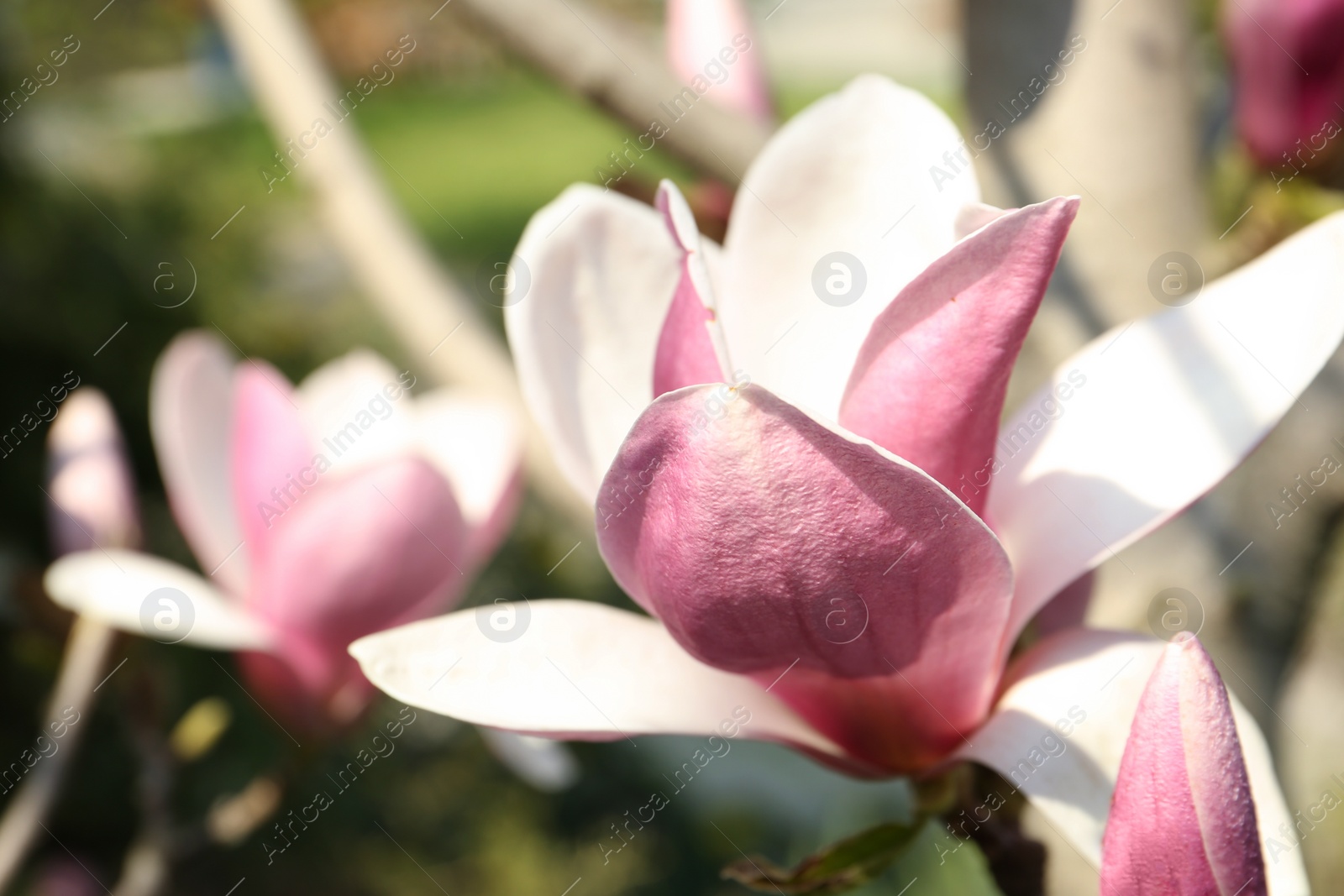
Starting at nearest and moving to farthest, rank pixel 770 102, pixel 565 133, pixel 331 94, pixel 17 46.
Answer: pixel 770 102 → pixel 331 94 → pixel 17 46 → pixel 565 133

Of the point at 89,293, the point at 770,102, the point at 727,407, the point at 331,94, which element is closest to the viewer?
the point at 727,407

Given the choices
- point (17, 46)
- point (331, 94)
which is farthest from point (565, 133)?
→ point (331, 94)

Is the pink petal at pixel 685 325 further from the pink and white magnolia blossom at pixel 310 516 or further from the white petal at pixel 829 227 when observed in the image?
the pink and white magnolia blossom at pixel 310 516

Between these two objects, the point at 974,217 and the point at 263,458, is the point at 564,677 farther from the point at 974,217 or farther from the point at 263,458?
the point at 263,458

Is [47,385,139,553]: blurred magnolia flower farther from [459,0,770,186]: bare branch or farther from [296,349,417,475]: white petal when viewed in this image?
[459,0,770,186]: bare branch

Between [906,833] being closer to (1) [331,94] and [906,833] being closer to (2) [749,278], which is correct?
(2) [749,278]

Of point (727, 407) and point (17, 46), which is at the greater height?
point (17, 46)

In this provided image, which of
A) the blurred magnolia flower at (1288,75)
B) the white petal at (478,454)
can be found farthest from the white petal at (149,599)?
the blurred magnolia flower at (1288,75)

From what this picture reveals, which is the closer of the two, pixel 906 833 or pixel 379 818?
pixel 906 833
